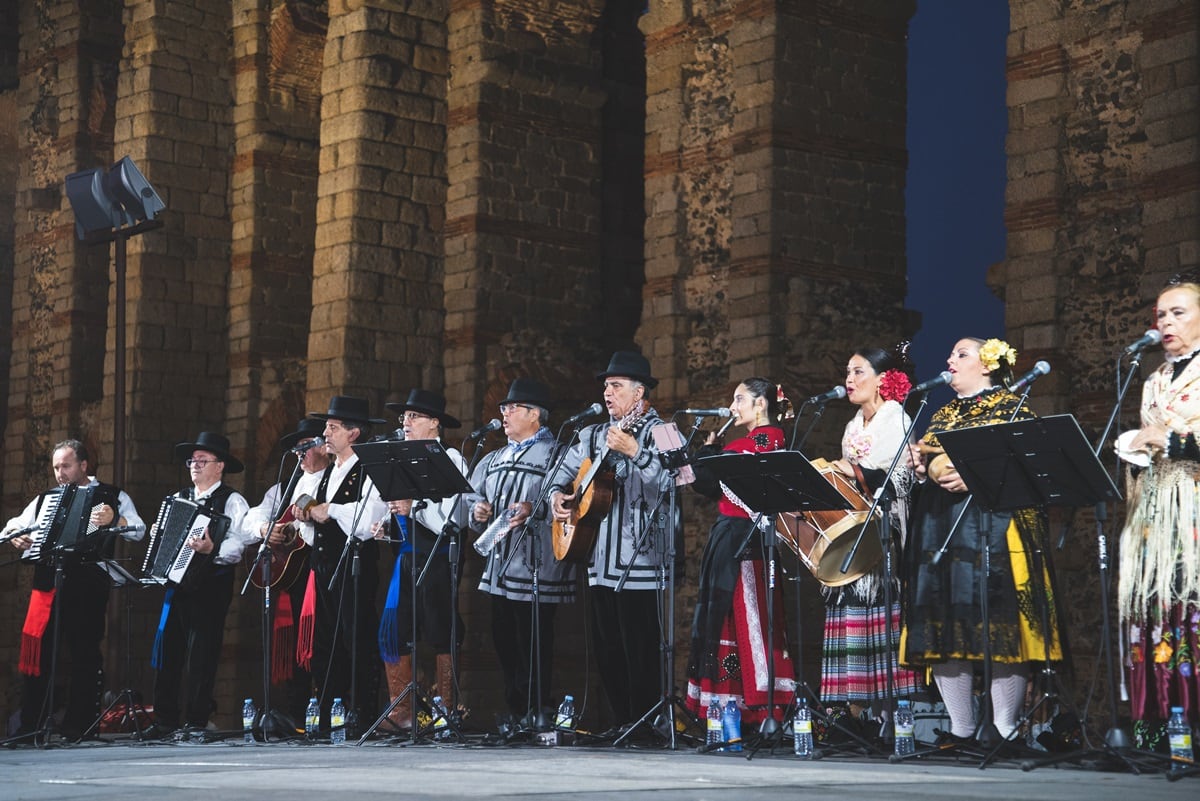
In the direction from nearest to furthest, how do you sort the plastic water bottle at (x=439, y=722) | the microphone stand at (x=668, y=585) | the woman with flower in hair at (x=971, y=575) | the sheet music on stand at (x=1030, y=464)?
the sheet music on stand at (x=1030, y=464)
the woman with flower in hair at (x=971, y=575)
the microphone stand at (x=668, y=585)
the plastic water bottle at (x=439, y=722)

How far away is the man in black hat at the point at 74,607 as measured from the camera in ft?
37.7

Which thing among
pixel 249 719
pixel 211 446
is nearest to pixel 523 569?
pixel 249 719

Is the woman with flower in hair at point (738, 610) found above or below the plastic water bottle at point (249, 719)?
above

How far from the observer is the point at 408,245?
17062 millimetres

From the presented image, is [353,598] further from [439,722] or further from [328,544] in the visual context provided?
[439,722]

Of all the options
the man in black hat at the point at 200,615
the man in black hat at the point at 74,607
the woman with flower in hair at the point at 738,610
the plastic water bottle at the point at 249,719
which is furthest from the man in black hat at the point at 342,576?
the woman with flower in hair at the point at 738,610

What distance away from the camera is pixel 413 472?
30.9ft

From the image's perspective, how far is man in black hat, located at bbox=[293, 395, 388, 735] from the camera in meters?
10.6

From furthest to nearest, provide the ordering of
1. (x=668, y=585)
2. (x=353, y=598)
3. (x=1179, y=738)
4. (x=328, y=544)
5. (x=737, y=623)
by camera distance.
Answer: (x=328, y=544)
(x=353, y=598)
(x=668, y=585)
(x=737, y=623)
(x=1179, y=738)

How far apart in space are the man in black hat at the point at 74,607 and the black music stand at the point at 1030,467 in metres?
6.17

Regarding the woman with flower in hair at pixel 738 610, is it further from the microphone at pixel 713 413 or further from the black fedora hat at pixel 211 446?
the black fedora hat at pixel 211 446

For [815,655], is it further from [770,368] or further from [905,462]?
[905,462]

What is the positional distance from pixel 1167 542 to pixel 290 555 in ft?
19.1

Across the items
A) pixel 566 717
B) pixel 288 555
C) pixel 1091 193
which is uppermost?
pixel 1091 193
